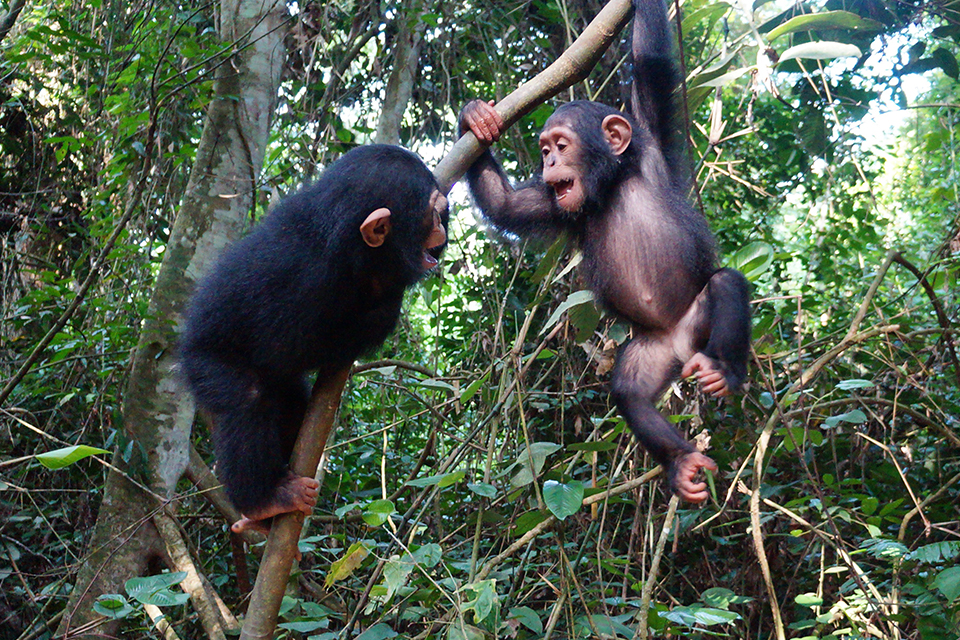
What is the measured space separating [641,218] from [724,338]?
905 millimetres

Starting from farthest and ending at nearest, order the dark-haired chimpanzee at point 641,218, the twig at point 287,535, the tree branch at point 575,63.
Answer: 1. the dark-haired chimpanzee at point 641,218
2. the tree branch at point 575,63
3. the twig at point 287,535

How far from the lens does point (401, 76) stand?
18.6 ft

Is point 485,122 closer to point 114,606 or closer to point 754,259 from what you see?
point 754,259

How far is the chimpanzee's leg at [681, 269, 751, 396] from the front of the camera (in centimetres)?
329

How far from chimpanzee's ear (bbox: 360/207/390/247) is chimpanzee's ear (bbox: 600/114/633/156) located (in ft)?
4.46

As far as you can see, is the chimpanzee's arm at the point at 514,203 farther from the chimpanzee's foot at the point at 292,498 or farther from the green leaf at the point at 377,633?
the green leaf at the point at 377,633

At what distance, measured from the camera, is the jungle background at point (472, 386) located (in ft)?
11.7

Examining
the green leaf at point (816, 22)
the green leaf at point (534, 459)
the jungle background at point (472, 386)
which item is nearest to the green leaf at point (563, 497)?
the jungle background at point (472, 386)

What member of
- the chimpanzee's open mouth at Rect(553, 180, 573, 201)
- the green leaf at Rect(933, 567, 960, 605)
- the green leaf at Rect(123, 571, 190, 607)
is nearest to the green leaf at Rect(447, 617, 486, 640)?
the green leaf at Rect(123, 571, 190, 607)

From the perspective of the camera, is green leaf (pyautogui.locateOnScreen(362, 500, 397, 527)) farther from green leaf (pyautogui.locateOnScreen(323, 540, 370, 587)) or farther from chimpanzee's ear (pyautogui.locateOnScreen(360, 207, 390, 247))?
chimpanzee's ear (pyautogui.locateOnScreen(360, 207, 390, 247))

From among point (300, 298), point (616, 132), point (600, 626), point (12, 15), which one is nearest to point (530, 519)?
point (600, 626)

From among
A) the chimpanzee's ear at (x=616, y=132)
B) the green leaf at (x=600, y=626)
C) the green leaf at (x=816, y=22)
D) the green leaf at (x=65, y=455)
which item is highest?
the green leaf at (x=816, y=22)

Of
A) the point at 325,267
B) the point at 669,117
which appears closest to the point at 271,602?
the point at 325,267

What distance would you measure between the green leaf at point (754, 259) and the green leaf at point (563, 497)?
136cm
